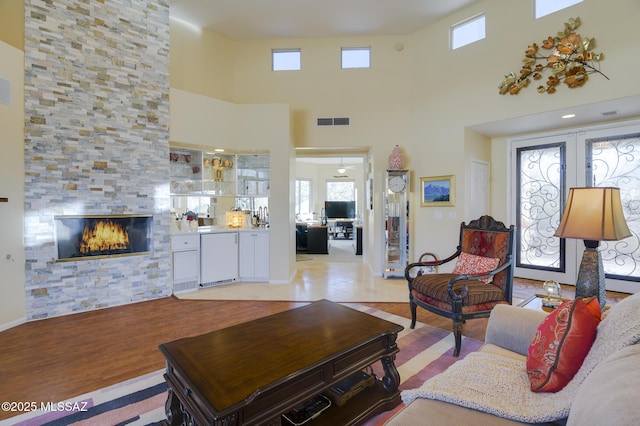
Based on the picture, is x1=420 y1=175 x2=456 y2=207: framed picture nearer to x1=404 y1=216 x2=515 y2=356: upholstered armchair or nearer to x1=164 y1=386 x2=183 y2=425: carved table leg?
x1=404 y1=216 x2=515 y2=356: upholstered armchair

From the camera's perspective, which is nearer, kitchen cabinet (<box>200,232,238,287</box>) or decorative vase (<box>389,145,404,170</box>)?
kitchen cabinet (<box>200,232,238,287</box>)

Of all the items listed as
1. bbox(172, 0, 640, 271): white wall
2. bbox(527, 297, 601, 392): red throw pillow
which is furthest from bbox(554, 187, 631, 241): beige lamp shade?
bbox(172, 0, 640, 271): white wall

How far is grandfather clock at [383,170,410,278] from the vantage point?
5438mm

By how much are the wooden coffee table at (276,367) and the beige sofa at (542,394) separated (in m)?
0.47

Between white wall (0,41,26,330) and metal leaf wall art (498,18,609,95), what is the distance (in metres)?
6.31

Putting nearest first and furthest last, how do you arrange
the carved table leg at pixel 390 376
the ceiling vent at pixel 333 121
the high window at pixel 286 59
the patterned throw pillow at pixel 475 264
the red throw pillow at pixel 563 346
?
the red throw pillow at pixel 563 346, the carved table leg at pixel 390 376, the patterned throw pillow at pixel 475 264, the ceiling vent at pixel 333 121, the high window at pixel 286 59

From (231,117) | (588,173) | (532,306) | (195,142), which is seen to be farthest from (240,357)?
(588,173)

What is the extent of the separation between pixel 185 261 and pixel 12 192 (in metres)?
2.12

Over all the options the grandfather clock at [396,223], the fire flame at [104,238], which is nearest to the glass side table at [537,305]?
the grandfather clock at [396,223]

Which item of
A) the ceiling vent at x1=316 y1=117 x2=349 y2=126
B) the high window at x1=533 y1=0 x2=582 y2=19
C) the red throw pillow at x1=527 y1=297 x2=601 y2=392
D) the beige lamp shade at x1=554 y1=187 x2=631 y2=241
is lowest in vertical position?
the red throw pillow at x1=527 y1=297 x2=601 y2=392

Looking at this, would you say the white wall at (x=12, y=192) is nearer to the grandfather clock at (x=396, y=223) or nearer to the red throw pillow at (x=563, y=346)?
the red throw pillow at (x=563, y=346)

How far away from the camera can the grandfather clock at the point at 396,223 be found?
5.44 m

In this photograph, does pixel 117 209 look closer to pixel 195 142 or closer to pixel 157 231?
pixel 157 231

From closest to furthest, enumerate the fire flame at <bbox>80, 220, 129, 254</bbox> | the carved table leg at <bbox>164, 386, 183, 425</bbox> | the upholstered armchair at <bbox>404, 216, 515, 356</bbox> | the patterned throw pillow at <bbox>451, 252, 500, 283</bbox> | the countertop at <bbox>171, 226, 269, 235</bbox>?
the carved table leg at <bbox>164, 386, 183, 425</bbox>, the upholstered armchair at <bbox>404, 216, 515, 356</bbox>, the patterned throw pillow at <bbox>451, 252, 500, 283</bbox>, the fire flame at <bbox>80, 220, 129, 254</bbox>, the countertop at <bbox>171, 226, 269, 235</bbox>
